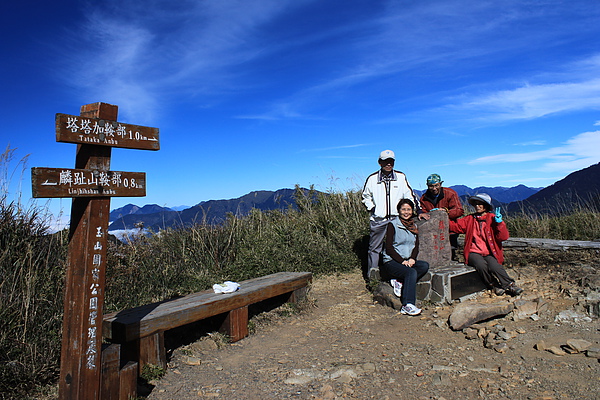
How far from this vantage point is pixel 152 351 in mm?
3654

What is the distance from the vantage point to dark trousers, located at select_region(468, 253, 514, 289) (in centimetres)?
563

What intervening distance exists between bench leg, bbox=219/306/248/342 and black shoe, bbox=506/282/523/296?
324 cm

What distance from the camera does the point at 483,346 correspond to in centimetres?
414

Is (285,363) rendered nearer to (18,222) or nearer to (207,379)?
(207,379)

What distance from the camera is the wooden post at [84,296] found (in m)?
2.88

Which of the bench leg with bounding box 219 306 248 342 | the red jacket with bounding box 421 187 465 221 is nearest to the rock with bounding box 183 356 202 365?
the bench leg with bounding box 219 306 248 342

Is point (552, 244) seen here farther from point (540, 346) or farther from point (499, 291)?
point (540, 346)

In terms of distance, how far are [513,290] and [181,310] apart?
3922mm

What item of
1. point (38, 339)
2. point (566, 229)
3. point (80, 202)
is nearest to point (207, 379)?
point (38, 339)

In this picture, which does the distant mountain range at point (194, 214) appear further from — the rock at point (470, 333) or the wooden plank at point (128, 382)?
the rock at point (470, 333)

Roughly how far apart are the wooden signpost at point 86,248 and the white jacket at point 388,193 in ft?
13.4

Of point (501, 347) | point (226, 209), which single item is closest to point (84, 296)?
point (501, 347)

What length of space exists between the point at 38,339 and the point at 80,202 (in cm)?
136

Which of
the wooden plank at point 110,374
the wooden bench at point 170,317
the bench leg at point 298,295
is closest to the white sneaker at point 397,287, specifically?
the bench leg at point 298,295
